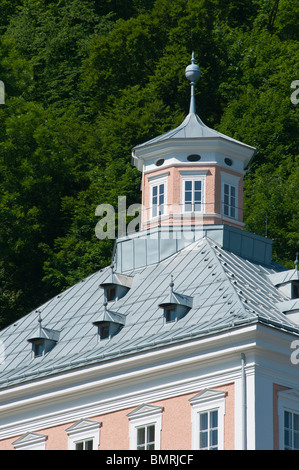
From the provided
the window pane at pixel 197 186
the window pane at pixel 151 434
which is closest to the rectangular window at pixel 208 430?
the window pane at pixel 151 434

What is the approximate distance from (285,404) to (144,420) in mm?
4036

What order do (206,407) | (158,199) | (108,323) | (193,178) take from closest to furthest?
(206,407) → (108,323) → (193,178) → (158,199)

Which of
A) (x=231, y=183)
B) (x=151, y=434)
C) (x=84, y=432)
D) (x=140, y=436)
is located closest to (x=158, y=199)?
(x=231, y=183)

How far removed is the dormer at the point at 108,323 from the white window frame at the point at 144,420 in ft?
9.24

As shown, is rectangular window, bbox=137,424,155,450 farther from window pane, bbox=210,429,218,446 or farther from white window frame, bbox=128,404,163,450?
window pane, bbox=210,429,218,446

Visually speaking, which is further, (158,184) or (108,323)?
(158,184)

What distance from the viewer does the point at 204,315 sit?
3941 cm

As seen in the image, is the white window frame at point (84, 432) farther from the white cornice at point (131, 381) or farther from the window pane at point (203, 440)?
the window pane at point (203, 440)

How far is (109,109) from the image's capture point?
69.4 meters

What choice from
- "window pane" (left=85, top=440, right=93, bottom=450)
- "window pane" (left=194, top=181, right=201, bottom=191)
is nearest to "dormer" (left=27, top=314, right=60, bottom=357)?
"window pane" (left=85, top=440, right=93, bottom=450)

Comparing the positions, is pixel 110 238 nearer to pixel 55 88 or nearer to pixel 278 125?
pixel 278 125

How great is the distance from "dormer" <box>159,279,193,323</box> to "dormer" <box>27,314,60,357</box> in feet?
13.8

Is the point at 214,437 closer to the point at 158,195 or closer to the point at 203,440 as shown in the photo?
the point at 203,440
